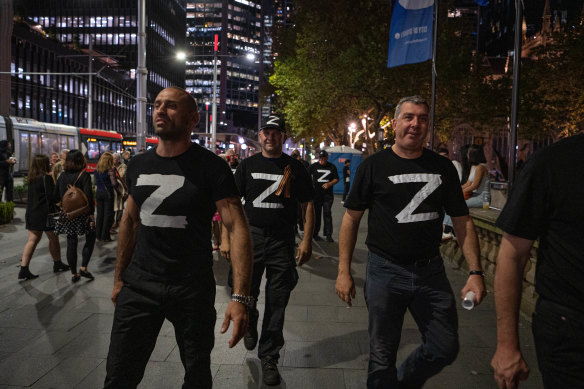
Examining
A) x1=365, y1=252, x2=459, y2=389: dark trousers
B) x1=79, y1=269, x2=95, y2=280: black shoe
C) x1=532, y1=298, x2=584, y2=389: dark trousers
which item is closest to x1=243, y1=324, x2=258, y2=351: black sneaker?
x1=365, y1=252, x2=459, y2=389: dark trousers

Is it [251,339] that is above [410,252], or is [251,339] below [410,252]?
below

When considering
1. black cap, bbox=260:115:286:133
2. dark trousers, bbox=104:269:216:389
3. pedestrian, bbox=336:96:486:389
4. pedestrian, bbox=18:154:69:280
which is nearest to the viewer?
dark trousers, bbox=104:269:216:389

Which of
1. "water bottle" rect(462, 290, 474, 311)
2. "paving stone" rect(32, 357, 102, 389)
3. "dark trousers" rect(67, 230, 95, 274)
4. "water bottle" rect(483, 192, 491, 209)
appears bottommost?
"paving stone" rect(32, 357, 102, 389)

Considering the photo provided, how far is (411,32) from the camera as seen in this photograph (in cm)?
1075

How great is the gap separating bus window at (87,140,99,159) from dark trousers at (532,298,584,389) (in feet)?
107

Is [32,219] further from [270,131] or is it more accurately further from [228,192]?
[228,192]

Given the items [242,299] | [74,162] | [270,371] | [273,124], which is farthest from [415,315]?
[74,162]

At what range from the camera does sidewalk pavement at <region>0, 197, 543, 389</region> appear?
12.3 ft

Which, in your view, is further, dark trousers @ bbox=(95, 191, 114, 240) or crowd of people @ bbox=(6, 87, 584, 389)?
dark trousers @ bbox=(95, 191, 114, 240)

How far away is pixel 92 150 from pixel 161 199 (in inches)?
1246

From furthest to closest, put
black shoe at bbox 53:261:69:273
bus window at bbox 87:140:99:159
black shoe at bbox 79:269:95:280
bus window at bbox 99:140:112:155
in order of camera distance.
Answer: bus window at bbox 99:140:112:155 < bus window at bbox 87:140:99:159 < black shoe at bbox 53:261:69:273 < black shoe at bbox 79:269:95:280

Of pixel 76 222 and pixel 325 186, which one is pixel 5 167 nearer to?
pixel 76 222

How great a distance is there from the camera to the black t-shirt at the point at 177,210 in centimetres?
255

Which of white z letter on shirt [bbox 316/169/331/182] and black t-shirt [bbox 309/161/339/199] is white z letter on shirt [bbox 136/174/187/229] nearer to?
black t-shirt [bbox 309/161/339/199]
